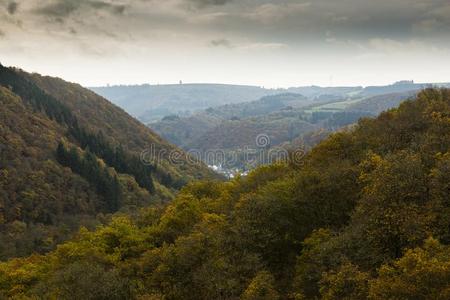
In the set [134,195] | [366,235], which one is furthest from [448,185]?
[134,195]

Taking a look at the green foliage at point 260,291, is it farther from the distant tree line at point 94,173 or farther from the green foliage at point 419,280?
the distant tree line at point 94,173

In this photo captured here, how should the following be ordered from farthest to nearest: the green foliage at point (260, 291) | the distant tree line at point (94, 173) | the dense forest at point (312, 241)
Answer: the distant tree line at point (94, 173) → the green foliage at point (260, 291) → the dense forest at point (312, 241)

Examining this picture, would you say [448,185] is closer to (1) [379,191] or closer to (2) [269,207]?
(1) [379,191]

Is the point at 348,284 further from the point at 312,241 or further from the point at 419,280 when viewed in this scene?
the point at 312,241

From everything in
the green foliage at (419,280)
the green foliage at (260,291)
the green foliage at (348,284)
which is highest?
the green foliage at (419,280)

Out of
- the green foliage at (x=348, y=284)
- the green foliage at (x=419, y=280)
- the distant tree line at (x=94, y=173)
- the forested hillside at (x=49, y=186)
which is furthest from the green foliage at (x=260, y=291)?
the distant tree line at (x=94, y=173)

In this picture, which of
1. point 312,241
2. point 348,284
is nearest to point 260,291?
point 348,284

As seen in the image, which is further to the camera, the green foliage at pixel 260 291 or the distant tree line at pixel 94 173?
the distant tree line at pixel 94 173

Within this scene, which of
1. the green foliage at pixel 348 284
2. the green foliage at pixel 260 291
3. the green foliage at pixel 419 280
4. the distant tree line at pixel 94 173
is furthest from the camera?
the distant tree line at pixel 94 173
